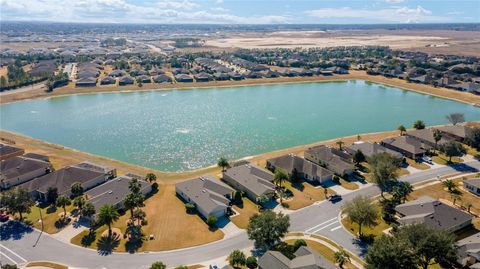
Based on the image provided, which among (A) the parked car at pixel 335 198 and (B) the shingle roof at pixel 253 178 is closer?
(A) the parked car at pixel 335 198

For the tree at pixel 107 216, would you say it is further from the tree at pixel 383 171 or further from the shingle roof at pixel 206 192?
the tree at pixel 383 171

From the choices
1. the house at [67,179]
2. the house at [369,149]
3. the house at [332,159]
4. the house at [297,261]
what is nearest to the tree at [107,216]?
the house at [67,179]

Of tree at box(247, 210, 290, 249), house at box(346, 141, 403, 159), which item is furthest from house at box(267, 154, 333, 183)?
tree at box(247, 210, 290, 249)

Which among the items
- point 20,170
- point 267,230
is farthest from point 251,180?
point 20,170

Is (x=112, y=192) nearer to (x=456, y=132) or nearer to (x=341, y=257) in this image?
(x=341, y=257)

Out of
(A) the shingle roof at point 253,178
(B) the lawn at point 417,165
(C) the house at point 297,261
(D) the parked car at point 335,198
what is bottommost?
(D) the parked car at point 335,198

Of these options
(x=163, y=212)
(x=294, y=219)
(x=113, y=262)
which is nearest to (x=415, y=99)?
(x=294, y=219)

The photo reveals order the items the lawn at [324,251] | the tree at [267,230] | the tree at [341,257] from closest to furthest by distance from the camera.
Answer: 1. the tree at [341,257]
2. the lawn at [324,251]
3. the tree at [267,230]
